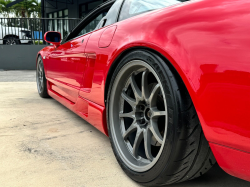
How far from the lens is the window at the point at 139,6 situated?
1.69m

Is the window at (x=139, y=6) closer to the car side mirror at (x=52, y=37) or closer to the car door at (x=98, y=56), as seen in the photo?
the car door at (x=98, y=56)

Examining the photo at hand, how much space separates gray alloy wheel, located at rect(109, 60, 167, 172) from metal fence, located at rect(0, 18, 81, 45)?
837 centimetres

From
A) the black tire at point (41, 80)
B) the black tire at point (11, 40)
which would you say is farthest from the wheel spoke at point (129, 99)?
the black tire at point (11, 40)

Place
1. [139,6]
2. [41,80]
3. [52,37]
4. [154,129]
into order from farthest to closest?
[41,80] < [52,37] < [139,6] < [154,129]

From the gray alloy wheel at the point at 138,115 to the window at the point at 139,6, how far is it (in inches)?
18.6

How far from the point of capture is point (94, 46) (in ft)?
6.32

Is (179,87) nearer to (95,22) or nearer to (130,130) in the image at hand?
(130,130)

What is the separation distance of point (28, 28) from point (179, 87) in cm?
968

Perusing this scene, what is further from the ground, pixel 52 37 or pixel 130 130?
pixel 52 37

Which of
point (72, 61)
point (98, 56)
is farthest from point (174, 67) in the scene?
point (72, 61)

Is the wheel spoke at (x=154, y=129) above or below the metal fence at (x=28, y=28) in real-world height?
below

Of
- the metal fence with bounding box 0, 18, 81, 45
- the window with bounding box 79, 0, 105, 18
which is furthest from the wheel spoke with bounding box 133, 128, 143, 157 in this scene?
the window with bounding box 79, 0, 105, 18

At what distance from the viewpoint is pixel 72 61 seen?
2416 mm

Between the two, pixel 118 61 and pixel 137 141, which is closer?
pixel 137 141
